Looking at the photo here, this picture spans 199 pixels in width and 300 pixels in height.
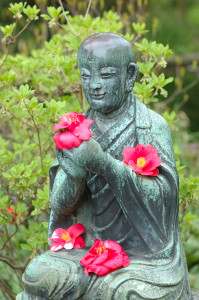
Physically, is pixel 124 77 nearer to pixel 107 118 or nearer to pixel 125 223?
pixel 107 118

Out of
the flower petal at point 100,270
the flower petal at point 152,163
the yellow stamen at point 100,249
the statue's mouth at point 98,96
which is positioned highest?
the statue's mouth at point 98,96

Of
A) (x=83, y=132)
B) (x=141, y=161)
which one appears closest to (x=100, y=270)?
(x=141, y=161)

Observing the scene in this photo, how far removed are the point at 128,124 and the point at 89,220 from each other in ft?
1.80

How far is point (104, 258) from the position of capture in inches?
95.3

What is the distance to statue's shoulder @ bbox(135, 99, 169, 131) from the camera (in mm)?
2541

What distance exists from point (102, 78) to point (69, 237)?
Result: 811mm

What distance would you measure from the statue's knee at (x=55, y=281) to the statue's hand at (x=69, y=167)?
16.6 inches

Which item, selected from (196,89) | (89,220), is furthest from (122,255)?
(196,89)

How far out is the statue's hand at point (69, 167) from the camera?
2404 millimetres

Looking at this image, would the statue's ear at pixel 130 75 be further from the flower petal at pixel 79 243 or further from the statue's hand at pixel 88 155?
the flower petal at pixel 79 243

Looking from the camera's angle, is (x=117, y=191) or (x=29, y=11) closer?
(x=117, y=191)

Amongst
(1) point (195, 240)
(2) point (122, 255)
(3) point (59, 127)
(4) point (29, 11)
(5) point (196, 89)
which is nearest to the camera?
(3) point (59, 127)

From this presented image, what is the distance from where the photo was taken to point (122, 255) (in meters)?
2.44

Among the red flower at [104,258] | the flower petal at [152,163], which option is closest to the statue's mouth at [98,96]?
the flower petal at [152,163]
